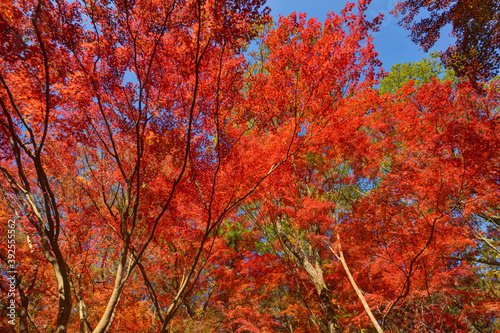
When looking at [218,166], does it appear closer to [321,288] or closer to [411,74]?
[321,288]

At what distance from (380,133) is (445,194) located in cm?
609

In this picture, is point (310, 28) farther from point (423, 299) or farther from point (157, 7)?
point (423, 299)

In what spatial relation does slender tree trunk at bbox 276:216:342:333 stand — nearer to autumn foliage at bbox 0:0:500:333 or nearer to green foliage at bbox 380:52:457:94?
autumn foliage at bbox 0:0:500:333

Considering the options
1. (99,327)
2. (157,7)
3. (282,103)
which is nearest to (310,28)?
(282,103)

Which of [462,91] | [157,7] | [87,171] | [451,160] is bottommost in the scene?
[451,160]

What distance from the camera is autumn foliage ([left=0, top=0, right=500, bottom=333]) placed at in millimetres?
4348

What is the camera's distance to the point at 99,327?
279cm

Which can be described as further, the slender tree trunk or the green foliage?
the green foliage

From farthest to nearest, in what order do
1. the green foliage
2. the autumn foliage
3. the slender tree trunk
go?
the green foliage < the slender tree trunk < the autumn foliage

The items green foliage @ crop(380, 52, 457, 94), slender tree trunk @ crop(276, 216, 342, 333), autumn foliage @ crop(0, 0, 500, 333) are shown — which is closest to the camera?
autumn foliage @ crop(0, 0, 500, 333)

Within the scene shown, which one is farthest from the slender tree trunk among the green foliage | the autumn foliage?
the green foliage

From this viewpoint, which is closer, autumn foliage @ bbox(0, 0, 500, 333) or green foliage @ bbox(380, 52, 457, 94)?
autumn foliage @ bbox(0, 0, 500, 333)

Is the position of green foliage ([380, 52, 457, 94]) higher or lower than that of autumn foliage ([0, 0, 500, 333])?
higher

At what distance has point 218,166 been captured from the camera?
419 centimetres
